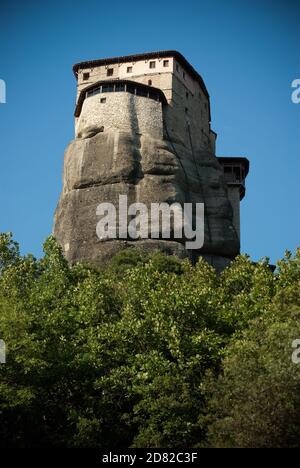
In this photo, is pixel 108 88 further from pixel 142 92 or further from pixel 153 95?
pixel 153 95

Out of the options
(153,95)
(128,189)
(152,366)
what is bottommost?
(152,366)

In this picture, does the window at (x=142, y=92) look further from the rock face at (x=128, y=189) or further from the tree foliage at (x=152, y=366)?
the tree foliage at (x=152, y=366)

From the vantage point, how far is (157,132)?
216 ft

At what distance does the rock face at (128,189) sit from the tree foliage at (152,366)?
2262cm

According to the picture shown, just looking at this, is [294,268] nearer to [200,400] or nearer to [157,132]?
[200,400]

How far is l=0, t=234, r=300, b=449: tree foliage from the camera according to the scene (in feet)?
78.3

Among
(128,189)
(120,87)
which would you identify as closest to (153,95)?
(120,87)

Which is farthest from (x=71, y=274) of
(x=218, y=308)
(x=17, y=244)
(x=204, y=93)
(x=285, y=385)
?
(x=204, y=93)

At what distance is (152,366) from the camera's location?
2869cm

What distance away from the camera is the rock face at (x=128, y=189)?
58562 millimetres

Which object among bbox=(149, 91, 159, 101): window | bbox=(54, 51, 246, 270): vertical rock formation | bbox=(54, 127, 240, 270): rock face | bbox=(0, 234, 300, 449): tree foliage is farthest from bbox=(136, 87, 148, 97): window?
bbox=(0, 234, 300, 449): tree foliage

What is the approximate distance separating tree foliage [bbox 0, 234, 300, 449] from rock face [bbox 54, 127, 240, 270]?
2262cm

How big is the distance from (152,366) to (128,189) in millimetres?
33005

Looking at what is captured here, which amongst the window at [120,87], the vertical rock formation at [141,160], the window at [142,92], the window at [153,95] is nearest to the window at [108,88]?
the vertical rock formation at [141,160]
